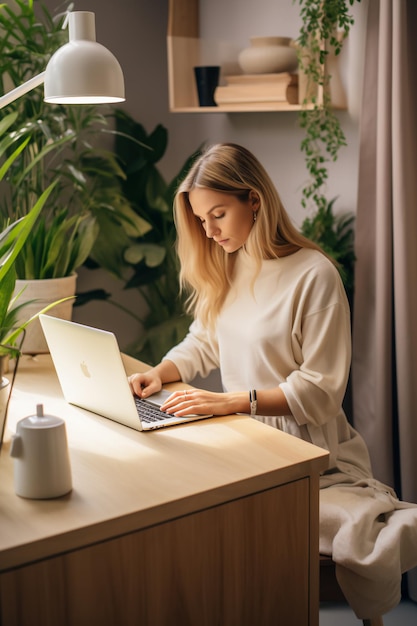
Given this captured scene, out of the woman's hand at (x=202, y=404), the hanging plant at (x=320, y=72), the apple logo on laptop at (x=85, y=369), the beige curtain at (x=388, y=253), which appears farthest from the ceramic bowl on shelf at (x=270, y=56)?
the apple logo on laptop at (x=85, y=369)

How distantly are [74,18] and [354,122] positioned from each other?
4.18 feet

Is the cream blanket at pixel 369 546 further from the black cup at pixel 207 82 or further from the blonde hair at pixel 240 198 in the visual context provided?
the black cup at pixel 207 82

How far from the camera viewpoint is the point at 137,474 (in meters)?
1.36

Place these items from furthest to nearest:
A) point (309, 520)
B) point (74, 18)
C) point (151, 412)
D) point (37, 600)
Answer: point (151, 412) < point (74, 18) < point (309, 520) < point (37, 600)

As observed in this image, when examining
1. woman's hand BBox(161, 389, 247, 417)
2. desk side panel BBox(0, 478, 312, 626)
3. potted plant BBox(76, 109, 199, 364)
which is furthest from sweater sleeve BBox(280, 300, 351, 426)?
potted plant BBox(76, 109, 199, 364)

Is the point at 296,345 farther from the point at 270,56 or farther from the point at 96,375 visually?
the point at 270,56

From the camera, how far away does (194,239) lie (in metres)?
2.13

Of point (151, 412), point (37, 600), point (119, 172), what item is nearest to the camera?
point (37, 600)

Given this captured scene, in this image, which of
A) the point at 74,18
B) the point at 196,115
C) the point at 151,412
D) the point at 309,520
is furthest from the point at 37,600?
the point at 196,115

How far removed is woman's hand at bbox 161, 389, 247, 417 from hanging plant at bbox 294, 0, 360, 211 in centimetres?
104

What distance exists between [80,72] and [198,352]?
2.94 feet

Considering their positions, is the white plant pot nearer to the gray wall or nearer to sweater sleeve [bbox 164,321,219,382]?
sweater sleeve [bbox 164,321,219,382]

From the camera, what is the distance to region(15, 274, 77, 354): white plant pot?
2305 millimetres

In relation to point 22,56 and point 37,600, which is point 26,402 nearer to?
point 37,600
